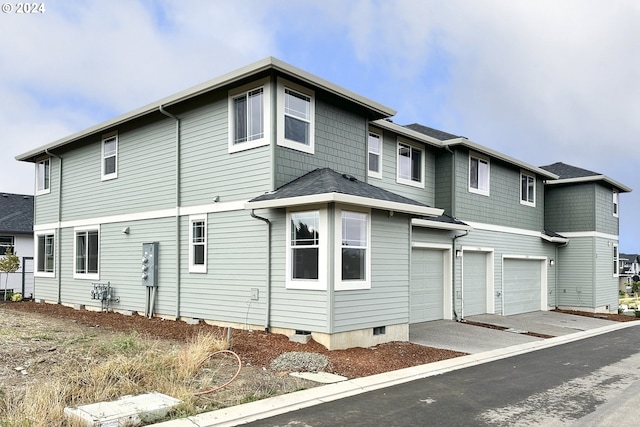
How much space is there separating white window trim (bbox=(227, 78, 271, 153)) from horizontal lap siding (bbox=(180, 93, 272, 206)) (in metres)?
0.12

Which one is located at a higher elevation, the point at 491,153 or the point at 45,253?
the point at 491,153

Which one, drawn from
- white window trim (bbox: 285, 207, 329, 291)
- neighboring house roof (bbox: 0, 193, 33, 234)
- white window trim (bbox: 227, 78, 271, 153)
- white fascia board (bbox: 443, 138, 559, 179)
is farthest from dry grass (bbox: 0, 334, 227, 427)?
neighboring house roof (bbox: 0, 193, 33, 234)

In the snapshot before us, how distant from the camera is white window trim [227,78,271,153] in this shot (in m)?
11.0

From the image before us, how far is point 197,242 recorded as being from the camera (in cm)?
1303

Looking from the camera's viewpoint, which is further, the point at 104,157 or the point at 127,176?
the point at 104,157

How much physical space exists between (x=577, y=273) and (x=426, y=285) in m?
10.9

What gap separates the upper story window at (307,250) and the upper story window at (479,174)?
9.06m

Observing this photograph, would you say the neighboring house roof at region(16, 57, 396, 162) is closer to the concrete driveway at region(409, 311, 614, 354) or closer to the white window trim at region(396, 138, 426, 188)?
the white window trim at region(396, 138, 426, 188)

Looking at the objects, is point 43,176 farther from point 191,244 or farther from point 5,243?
point 191,244

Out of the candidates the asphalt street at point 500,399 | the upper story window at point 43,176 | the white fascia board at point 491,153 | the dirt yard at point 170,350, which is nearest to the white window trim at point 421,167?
the white fascia board at point 491,153

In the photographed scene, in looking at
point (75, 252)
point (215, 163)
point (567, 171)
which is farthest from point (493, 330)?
point (75, 252)

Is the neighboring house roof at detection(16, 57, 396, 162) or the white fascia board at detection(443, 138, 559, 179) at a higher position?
the neighboring house roof at detection(16, 57, 396, 162)

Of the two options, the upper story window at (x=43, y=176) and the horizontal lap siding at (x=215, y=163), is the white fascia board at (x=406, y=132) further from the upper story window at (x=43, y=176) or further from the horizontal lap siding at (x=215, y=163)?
the upper story window at (x=43, y=176)

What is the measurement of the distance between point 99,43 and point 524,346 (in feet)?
52.1
